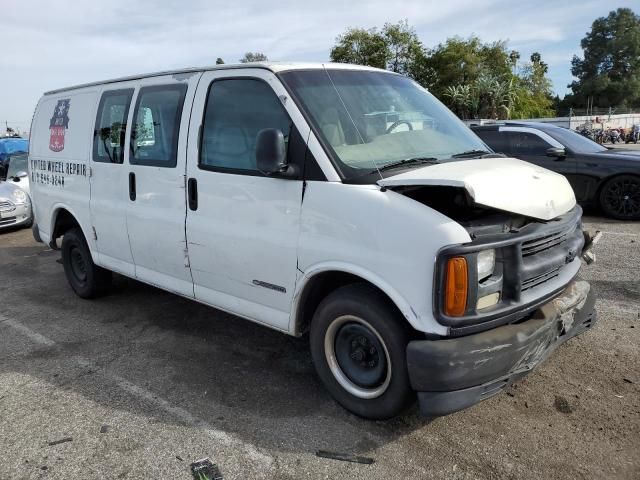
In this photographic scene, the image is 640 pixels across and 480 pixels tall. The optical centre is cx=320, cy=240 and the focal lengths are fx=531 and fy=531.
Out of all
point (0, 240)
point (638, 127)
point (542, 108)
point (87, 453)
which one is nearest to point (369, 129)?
point (87, 453)

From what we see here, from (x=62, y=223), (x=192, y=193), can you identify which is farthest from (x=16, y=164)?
(x=192, y=193)

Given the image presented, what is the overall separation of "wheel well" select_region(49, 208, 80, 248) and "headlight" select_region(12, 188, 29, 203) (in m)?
5.24

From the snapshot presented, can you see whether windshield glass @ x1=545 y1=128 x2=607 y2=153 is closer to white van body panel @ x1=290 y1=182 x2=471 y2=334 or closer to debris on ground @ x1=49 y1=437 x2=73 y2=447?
white van body panel @ x1=290 y1=182 x2=471 y2=334

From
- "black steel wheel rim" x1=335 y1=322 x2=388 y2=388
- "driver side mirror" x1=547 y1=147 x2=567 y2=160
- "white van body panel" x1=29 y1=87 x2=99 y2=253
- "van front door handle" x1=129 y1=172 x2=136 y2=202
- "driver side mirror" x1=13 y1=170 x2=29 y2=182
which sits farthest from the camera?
"driver side mirror" x1=13 y1=170 x2=29 y2=182

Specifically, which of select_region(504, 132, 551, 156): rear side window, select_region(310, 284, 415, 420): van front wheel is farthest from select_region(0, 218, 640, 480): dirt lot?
select_region(504, 132, 551, 156): rear side window

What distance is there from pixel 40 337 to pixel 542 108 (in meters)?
76.8

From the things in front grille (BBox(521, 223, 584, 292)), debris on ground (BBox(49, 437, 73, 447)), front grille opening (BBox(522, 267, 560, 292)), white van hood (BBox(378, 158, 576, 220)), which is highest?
white van hood (BBox(378, 158, 576, 220))

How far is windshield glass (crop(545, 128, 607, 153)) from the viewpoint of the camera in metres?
9.05

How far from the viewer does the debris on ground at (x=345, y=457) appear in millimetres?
2814

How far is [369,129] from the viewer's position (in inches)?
132

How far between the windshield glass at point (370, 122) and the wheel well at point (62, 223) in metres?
3.48

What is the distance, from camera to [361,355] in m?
3.12

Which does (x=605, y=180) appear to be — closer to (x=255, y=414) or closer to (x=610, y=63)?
(x=255, y=414)

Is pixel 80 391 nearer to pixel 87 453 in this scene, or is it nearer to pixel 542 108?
pixel 87 453
